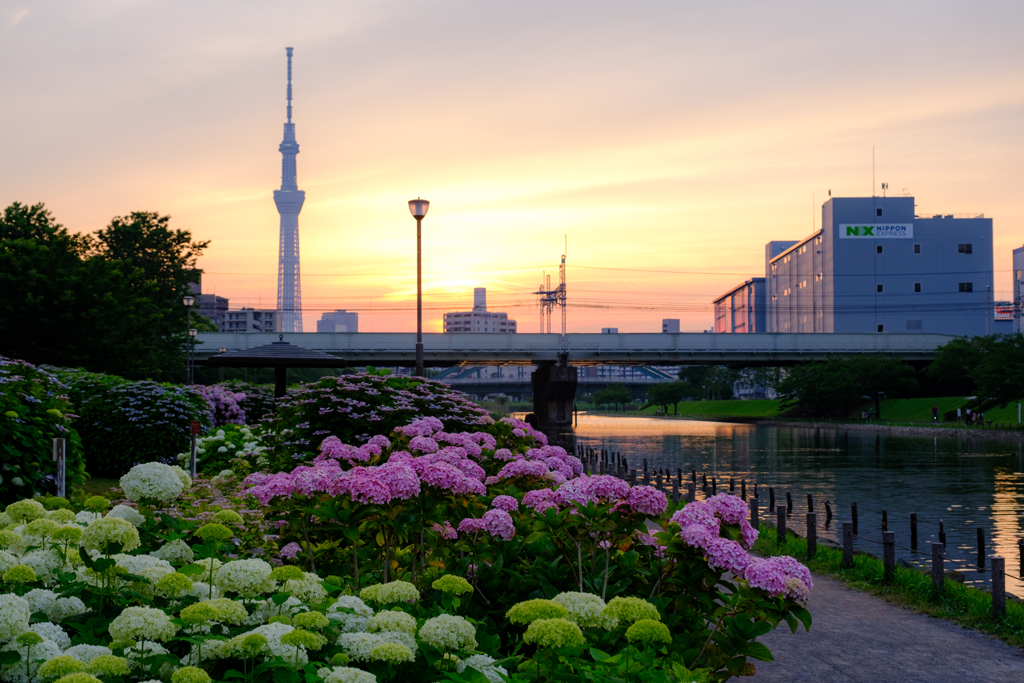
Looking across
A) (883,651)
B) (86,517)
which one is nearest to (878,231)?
(883,651)

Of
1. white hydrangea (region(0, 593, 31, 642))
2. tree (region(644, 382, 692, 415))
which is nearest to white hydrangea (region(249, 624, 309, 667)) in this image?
white hydrangea (region(0, 593, 31, 642))

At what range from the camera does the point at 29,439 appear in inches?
416

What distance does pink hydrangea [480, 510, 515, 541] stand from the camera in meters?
6.30

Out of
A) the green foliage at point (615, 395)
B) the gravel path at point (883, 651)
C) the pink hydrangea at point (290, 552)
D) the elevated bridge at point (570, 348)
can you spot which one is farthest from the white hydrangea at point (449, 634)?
the green foliage at point (615, 395)

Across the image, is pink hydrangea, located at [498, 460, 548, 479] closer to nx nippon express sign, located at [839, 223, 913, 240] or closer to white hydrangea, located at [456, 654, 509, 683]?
white hydrangea, located at [456, 654, 509, 683]

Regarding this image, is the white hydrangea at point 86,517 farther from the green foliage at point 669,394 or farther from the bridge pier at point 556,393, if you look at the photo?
the green foliage at point 669,394

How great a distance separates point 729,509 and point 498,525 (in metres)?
1.72

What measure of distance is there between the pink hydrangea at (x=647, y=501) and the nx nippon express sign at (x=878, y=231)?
396 ft

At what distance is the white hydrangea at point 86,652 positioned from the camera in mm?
3654

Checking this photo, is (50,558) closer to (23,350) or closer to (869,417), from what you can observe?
(23,350)

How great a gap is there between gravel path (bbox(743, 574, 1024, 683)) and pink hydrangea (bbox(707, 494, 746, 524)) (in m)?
3.42

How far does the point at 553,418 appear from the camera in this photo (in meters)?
88.2

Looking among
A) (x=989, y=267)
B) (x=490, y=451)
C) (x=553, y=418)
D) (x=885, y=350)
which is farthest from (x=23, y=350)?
(x=989, y=267)

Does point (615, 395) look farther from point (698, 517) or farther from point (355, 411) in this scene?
point (698, 517)
